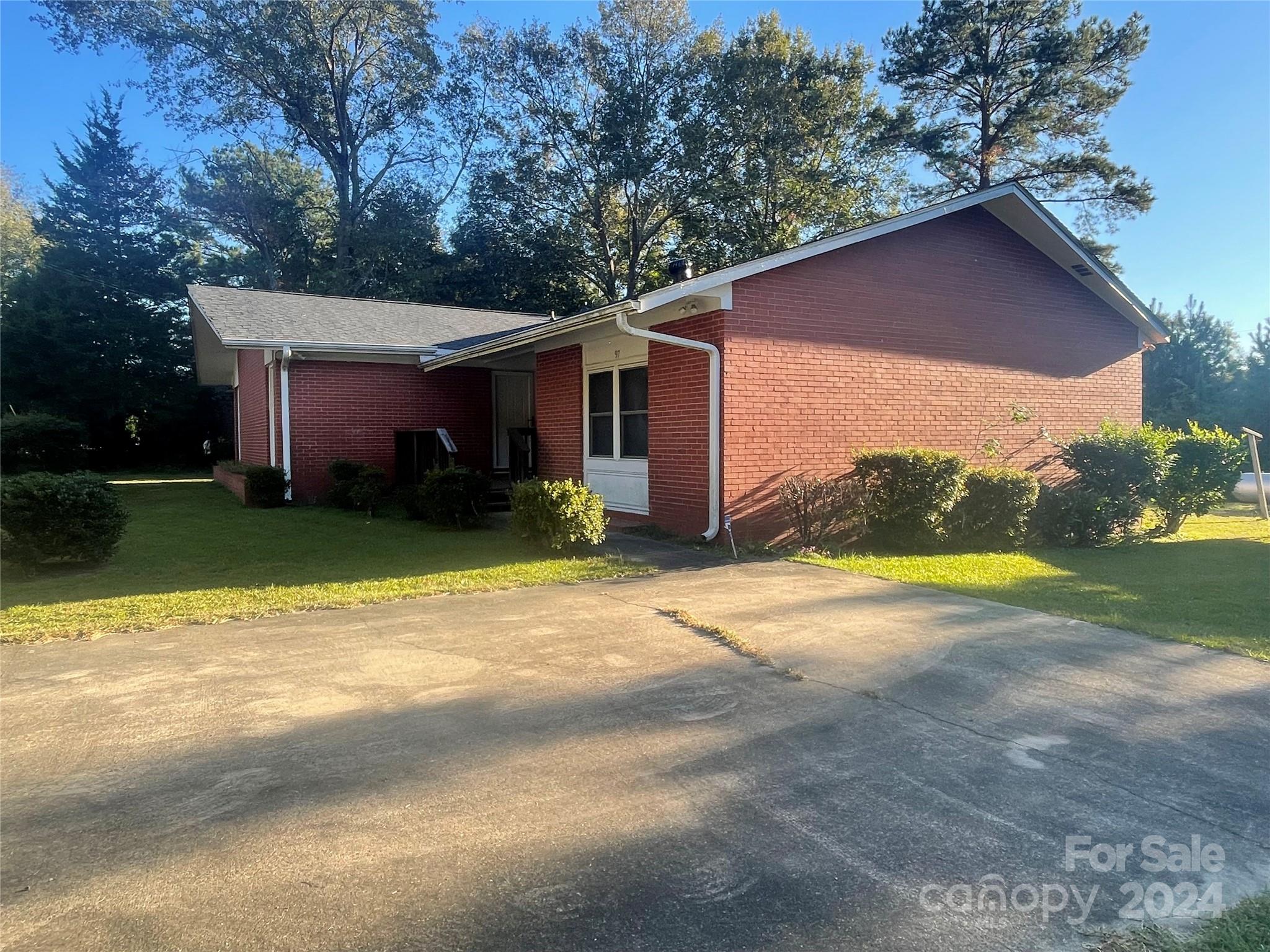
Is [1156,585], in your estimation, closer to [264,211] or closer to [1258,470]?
[1258,470]

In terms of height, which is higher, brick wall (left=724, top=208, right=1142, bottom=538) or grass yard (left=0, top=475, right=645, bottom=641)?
brick wall (left=724, top=208, right=1142, bottom=538)

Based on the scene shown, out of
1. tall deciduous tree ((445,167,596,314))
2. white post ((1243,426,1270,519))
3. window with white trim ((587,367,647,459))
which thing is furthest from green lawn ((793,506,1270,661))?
tall deciduous tree ((445,167,596,314))

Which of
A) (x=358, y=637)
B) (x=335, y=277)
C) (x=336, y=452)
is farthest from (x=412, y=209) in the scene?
(x=358, y=637)

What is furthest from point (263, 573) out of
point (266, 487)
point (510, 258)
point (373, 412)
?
point (510, 258)

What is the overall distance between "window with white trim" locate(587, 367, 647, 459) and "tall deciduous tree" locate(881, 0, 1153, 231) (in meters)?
22.3

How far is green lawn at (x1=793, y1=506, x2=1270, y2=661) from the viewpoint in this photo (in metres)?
6.36

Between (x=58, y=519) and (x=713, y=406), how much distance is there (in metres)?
7.38

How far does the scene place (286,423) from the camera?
1481 centimetres

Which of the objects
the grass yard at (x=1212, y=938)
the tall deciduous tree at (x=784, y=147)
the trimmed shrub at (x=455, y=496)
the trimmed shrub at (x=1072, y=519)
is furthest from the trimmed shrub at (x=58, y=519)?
the tall deciduous tree at (x=784, y=147)

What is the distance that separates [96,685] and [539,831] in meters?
3.30

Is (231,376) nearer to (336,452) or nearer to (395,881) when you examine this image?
(336,452)

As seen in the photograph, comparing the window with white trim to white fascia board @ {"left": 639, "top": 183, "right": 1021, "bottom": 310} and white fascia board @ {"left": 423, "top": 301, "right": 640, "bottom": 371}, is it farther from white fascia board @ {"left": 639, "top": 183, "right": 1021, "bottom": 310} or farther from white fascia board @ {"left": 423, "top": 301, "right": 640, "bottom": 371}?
white fascia board @ {"left": 639, "top": 183, "right": 1021, "bottom": 310}

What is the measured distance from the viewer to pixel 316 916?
2.46 meters

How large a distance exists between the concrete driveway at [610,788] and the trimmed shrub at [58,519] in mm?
3275
